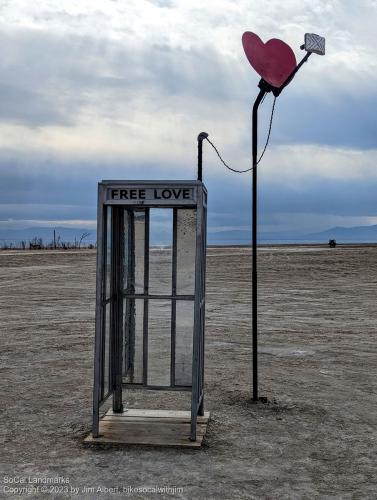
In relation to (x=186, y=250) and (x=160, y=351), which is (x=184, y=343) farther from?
(x=186, y=250)

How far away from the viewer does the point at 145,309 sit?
21.9 ft

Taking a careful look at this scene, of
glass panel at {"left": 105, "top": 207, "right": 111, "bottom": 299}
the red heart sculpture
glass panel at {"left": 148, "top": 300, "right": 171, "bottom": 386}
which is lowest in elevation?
glass panel at {"left": 148, "top": 300, "right": 171, "bottom": 386}

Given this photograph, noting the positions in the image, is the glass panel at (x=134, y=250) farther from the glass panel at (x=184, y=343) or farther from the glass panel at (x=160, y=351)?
the glass panel at (x=184, y=343)

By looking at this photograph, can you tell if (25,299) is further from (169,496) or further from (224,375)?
(169,496)

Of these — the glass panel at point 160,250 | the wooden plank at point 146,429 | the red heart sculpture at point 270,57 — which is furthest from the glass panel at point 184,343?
the red heart sculpture at point 270,57

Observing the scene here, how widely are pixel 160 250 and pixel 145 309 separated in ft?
2.01

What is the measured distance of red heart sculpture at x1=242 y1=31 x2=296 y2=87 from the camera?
23.0 ft

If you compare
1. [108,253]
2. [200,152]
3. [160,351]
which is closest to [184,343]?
[160,351]

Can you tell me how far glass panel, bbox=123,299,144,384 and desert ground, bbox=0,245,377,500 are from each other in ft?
2.13

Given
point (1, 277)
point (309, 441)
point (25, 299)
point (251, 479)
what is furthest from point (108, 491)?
point (1, 277)

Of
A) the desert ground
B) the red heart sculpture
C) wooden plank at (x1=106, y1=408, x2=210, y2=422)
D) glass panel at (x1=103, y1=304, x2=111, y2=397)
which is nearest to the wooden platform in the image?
wooden plank at (x1=106, y1=408, x2=210, y2=422)

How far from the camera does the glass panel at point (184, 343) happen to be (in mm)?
6629

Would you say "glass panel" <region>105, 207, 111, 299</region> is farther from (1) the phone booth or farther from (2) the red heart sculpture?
(2) the red heart sculpture

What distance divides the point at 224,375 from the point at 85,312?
700cm
